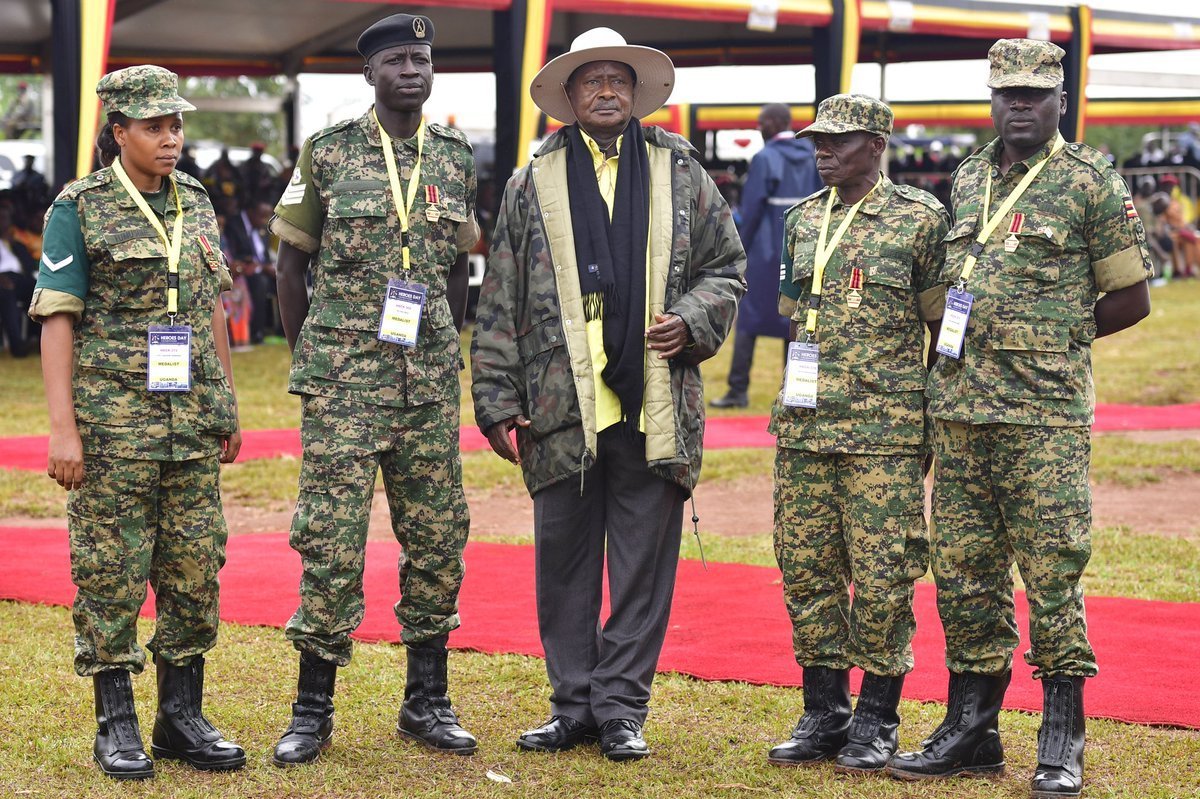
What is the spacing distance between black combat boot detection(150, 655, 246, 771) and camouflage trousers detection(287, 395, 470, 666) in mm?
340

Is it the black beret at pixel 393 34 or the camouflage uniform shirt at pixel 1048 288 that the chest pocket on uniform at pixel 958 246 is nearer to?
the camouflage uniform shirt at pixel 1048 288

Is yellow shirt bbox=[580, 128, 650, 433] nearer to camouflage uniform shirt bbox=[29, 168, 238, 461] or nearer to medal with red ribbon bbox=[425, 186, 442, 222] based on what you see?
medal with red ribbon bbox=[425, 186, 442, 222]

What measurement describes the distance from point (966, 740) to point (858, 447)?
892 mm

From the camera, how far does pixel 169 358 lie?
→ 164 inches

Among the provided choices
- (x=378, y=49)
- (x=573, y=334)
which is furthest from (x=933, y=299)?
(x=378, y=49)

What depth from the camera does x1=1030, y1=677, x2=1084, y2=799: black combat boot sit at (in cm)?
410

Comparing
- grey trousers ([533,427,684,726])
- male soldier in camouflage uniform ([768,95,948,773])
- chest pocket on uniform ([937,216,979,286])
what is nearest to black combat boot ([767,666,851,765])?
male soldier in camouflage uniform ([768,95,948,773])

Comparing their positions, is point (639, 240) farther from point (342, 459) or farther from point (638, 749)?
point (638, 749)

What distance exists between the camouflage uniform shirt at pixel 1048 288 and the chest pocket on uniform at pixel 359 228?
1692 millimetres

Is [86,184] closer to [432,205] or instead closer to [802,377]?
[432,205]

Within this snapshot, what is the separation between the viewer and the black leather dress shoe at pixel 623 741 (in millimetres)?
4426

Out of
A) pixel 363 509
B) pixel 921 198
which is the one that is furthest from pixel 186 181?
pixel 921 198

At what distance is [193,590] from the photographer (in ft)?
14.1

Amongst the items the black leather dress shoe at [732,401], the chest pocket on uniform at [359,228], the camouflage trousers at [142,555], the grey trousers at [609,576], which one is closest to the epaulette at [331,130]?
the chest pocket on uniform at [359,228]
